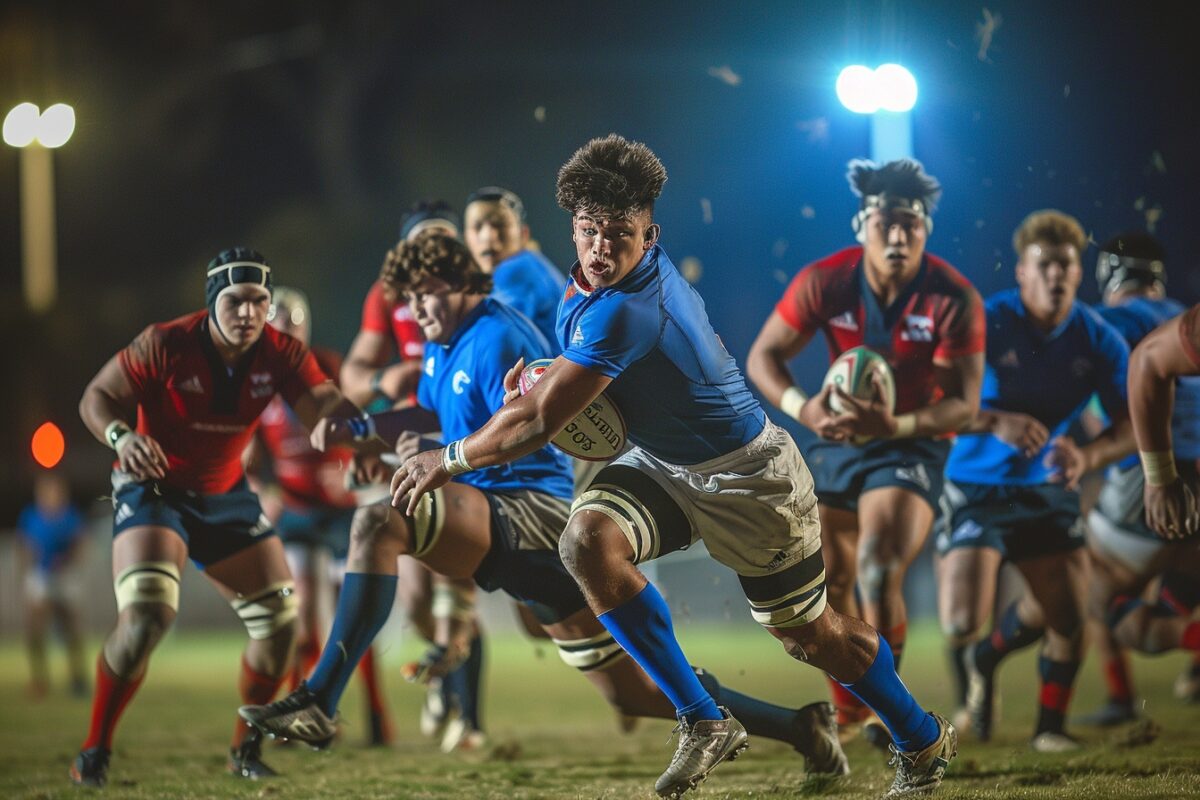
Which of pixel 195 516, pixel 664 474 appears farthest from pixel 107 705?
pixel 664 474

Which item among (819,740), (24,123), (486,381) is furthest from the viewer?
(24,123)

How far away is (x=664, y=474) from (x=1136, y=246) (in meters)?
3.30

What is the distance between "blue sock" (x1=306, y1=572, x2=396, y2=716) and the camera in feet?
15.9

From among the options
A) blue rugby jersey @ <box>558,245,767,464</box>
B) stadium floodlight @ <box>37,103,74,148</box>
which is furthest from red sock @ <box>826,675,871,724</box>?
stadium floodlight @ <box>37,103,74,148</box>

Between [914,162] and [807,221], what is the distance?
690 mm

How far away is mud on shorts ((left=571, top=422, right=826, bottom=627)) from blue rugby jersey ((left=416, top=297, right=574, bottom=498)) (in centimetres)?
88

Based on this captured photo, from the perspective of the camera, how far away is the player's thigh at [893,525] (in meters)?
5.68

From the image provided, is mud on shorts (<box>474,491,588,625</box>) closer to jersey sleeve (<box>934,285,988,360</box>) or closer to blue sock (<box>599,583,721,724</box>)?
blue sock (<box>599,583,721,724</box>)

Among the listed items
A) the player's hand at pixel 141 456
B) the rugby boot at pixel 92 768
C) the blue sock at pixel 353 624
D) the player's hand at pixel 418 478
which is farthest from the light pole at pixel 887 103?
the rugby boot at pixel 92 768

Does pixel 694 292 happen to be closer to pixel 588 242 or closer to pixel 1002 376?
pixel 588 242

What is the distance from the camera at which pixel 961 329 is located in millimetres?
5809

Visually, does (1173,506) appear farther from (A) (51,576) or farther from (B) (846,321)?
(A) (51,576)

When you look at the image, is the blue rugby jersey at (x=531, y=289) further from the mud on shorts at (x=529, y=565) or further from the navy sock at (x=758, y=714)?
the navy sock at (x=758, y=714)

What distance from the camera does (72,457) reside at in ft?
65.5
